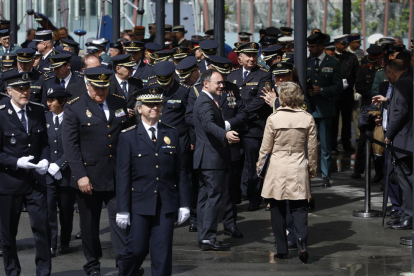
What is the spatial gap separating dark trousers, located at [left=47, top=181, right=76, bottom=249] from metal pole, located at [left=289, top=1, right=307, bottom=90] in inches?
137

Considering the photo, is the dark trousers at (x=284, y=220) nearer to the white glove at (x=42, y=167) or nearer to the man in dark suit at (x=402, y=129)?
the man in dark suit at (x=402, y=129)

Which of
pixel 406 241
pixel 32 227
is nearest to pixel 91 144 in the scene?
pixel 32 227

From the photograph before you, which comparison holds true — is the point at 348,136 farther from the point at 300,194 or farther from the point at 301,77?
the point at 300,194

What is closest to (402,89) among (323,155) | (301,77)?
(301,77)

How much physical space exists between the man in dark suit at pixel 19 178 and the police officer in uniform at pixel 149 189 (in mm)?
1072

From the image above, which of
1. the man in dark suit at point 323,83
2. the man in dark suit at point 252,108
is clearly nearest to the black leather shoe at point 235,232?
the man in dark suit at point 252,108

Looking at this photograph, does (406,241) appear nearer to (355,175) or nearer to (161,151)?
(161,151)

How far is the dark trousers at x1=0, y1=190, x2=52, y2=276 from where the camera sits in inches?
319

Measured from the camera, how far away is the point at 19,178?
26.7 ft

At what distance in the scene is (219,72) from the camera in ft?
31.8

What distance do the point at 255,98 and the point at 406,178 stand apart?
7.65 ft

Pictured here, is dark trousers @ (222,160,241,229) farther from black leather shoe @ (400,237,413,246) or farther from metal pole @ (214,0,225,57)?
metal pole @ (214,0,225,57)

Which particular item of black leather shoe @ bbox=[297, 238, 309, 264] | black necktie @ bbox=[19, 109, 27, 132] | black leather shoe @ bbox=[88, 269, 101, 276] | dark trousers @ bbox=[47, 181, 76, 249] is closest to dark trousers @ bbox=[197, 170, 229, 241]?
black leather shoe @ bbox=[297, 238, 309, 264]

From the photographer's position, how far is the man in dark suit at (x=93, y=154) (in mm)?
8266
